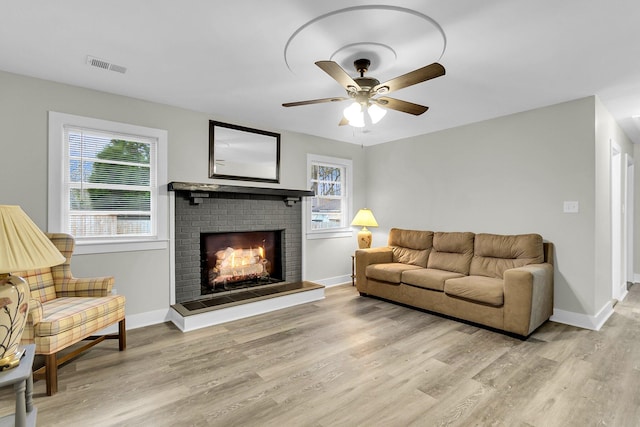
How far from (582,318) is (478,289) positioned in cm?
118

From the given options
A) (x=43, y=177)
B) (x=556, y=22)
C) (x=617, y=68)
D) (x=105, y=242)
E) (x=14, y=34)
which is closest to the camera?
(x=556, y=22)

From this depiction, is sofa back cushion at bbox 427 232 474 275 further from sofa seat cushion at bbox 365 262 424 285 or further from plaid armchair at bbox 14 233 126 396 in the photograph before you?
plaid armchair at bbox 14 233 126 396

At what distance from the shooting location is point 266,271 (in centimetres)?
457

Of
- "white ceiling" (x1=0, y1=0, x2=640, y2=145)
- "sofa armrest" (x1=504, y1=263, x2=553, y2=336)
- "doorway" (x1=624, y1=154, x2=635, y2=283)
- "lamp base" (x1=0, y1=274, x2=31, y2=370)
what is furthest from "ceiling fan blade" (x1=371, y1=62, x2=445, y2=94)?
"doorway" (x1=624, y1=154, x2=635, y2=283)

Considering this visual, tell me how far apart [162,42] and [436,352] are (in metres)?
3.33

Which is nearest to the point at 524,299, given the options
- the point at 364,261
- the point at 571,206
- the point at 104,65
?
the point at 571,206

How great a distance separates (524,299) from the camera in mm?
2912

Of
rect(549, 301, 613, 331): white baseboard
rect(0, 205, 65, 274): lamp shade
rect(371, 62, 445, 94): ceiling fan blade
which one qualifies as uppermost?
rect(371, 62, 445, 94): ceiling fan blade

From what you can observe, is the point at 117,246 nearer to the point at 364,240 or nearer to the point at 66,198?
the point at 66,198

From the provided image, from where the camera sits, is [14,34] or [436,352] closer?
[14,34]

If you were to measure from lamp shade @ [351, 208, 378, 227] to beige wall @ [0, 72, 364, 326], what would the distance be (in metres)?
1.26

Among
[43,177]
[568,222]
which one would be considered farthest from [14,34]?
[568,222]

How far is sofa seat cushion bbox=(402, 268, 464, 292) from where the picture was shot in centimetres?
Answer: 360

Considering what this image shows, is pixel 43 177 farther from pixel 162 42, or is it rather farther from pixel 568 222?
pixel 568 222
